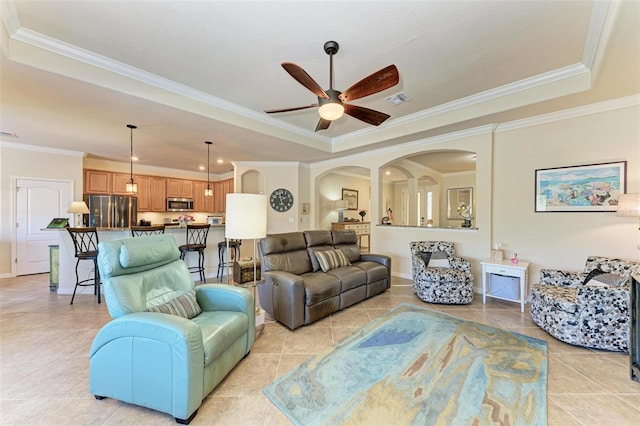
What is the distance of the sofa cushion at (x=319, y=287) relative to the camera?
290 cm

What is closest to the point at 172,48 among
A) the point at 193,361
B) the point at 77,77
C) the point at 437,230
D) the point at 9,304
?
the point at 77,77

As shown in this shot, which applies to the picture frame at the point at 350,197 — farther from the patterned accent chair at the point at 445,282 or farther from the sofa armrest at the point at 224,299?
the sofa armrest at the point at 224,299

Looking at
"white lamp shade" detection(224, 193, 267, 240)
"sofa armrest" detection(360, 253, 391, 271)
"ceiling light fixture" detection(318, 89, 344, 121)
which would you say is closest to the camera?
"ceiling light fixture" detection(318, 89, 344, 121)

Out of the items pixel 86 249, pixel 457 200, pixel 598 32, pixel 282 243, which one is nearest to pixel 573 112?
pixel 598 32

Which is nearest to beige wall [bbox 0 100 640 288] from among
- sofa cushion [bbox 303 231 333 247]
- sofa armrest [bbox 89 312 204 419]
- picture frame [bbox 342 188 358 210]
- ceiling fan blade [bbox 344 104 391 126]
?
sofa cushion [bbox 303 231 333 247]

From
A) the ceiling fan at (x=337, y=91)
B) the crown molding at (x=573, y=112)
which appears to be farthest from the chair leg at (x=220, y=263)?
the crown molding at (x=573, y=112)

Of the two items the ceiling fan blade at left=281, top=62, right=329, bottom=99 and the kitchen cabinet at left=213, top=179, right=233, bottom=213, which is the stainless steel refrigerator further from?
the ceiling fan blade at left=281, top=62, right=329, bottom=99

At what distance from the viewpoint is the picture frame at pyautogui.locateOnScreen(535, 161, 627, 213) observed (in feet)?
10.1

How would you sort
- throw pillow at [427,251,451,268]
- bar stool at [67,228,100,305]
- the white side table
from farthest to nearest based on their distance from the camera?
throw pillow at [427,251,451,268], bar stool at [67,228,100,305], the white side table

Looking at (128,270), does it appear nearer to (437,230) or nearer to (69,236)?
(69,236)

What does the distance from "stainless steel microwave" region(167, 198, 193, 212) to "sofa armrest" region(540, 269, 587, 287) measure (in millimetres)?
8324

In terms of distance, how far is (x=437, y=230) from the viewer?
180 inches

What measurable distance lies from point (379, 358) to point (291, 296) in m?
1.08

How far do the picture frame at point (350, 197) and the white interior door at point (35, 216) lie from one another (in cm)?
702
